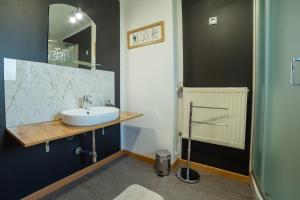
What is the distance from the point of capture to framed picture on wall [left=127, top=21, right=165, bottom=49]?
191 cm

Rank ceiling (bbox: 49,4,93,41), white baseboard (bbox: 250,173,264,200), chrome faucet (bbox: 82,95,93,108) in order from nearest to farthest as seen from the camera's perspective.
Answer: white baseboard (bbox: 250,173,264,200)
ceiling (bbox: 49,4,93,41)
chrome faucet (bbox: 82,95,93,108)

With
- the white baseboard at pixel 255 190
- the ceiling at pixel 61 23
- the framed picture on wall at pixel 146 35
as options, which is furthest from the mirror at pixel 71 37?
the white baseboard at pixel 255 190

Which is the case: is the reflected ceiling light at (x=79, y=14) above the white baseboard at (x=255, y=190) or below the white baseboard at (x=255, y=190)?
above

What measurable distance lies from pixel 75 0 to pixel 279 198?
2535mm

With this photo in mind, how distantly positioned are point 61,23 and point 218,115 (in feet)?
6.48

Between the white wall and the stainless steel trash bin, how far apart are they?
151 mm

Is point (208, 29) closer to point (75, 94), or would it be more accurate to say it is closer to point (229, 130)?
point (229, 130)

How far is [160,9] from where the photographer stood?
190 cm

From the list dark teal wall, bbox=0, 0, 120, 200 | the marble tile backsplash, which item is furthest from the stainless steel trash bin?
the marble tile backsplash

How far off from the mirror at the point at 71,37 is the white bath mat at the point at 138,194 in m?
1.44

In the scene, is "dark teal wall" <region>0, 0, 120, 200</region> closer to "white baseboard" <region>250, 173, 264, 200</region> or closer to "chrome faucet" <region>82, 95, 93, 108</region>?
"chrome faucet" <region>82, 95, 93, 108</region>

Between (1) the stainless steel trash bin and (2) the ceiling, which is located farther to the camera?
(1) the stainless steel trash bin

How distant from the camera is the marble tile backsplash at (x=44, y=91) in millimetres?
1264

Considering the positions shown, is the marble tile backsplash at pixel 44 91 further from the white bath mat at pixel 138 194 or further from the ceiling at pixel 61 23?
the white bath mat at pixel 138 194
